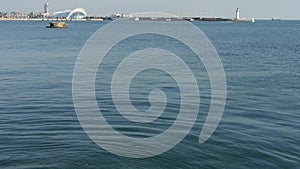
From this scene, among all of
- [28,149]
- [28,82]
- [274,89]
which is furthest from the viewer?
[28,82]

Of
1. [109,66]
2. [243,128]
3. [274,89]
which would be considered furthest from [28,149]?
[109,66]

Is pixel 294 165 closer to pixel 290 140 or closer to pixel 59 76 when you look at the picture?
pixel 290 140

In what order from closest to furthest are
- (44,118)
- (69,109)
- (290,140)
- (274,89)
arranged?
1. (290,140)
2. (44,118)
3. (69,109)
4. (274,89)

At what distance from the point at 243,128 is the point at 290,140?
2.94m

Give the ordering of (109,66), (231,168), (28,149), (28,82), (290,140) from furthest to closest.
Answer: (109,66) → (28,82) → (290,140) → (28,149) → (231,168)

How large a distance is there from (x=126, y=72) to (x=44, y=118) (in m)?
19.3

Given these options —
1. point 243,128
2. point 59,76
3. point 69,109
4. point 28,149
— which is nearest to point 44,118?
point 69,109

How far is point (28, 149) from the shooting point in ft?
63.9

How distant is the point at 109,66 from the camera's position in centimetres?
4947

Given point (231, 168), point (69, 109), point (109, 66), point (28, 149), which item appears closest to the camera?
point (231, 168)

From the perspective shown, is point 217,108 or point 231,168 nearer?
point 231,168

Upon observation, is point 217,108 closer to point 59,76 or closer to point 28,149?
point 28,149

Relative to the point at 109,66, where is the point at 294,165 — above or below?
below

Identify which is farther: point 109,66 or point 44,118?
point 109,66
